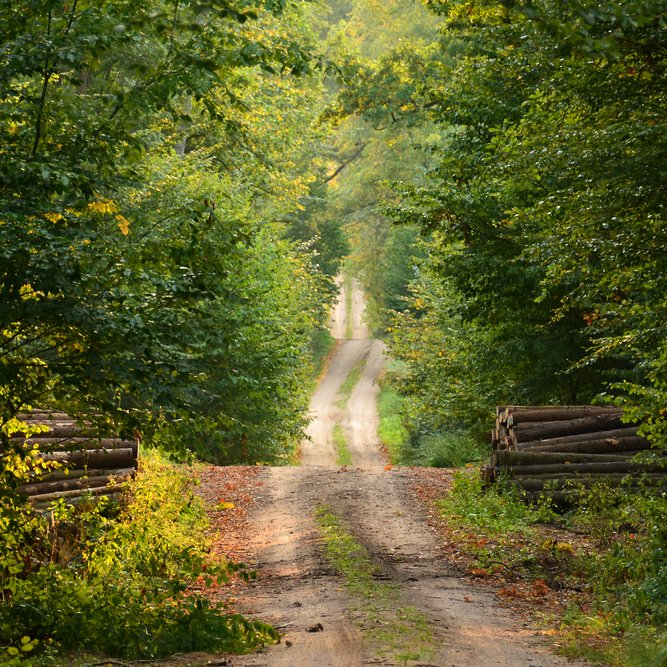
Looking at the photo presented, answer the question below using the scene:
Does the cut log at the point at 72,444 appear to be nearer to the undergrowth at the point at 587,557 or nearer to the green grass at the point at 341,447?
the undergrowth at the point at 587,557

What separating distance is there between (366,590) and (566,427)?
7.79 metres

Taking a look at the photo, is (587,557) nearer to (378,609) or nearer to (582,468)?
(378,609)

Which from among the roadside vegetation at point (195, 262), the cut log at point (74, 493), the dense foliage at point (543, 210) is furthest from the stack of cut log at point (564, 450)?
the cut log at point (74, 493)

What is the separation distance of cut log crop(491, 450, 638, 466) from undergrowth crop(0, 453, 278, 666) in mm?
6685

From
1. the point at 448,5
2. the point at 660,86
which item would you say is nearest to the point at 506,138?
the point at 448,5

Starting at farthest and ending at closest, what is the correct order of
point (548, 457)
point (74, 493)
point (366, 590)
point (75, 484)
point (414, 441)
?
1. point (414, 441)
2. point (548, 457)
3. point (75, 484)
4. point (74, 493)
5. point (366, 590)

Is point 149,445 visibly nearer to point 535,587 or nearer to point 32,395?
point 32,395

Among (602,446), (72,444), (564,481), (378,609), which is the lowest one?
(378,609)

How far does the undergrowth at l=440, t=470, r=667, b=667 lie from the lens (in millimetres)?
9172

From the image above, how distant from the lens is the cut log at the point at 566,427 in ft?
57.8

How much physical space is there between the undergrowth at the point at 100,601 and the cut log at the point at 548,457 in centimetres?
669

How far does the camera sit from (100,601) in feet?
30.0

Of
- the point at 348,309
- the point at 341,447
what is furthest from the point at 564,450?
the point at 348,309

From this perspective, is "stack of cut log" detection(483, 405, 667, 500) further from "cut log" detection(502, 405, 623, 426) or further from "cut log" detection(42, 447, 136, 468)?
"cut log" detection(42, 447, 136, 468)
